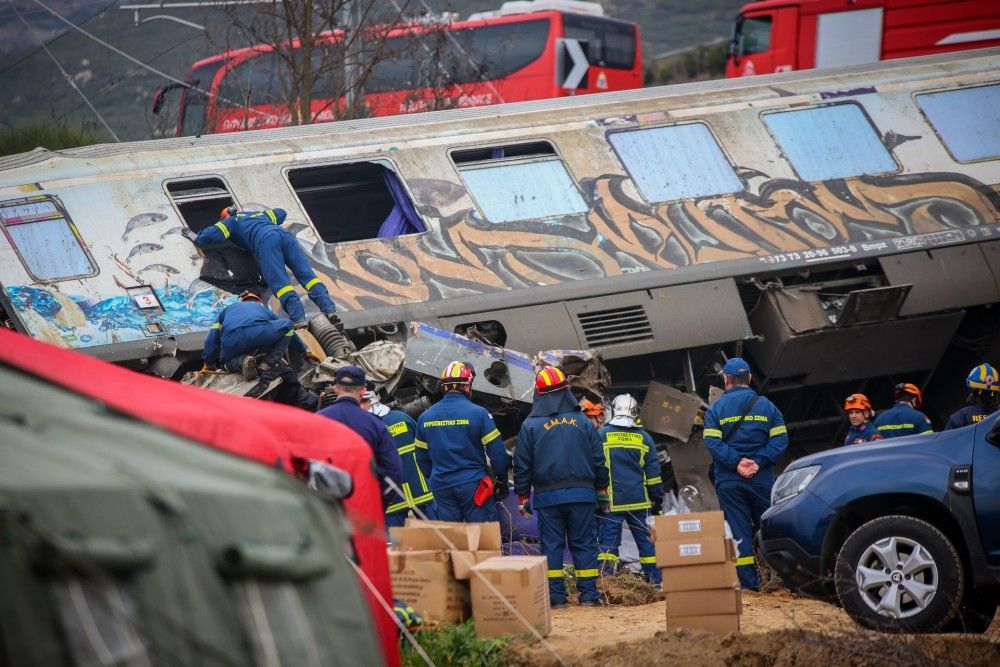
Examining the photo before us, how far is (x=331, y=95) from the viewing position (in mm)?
20516

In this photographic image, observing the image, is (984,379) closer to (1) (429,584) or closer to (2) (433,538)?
(2) (433,538)

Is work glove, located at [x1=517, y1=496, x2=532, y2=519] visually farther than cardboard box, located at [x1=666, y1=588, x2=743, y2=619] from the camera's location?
Yes

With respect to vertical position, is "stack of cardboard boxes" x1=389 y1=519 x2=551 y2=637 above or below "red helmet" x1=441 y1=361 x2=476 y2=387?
below

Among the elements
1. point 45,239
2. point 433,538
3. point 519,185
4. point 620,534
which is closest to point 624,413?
point 620,534

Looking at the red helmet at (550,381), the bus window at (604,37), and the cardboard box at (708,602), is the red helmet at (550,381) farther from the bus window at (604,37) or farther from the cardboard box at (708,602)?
the bus window at (604,37)

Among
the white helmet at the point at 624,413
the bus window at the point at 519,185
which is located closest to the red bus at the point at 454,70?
the bus window at the point at 519,185

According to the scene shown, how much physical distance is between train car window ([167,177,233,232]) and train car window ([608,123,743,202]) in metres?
4.11

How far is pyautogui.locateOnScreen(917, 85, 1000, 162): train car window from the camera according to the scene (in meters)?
14.8

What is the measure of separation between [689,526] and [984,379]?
4992 millimetres

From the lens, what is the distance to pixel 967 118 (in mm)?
14984

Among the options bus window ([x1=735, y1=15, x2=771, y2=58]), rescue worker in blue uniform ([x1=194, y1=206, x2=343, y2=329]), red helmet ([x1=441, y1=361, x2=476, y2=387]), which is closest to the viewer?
red helmet ([x1=441, y1=361, x2=476, y2=387])

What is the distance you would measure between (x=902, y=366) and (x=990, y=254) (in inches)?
59.2

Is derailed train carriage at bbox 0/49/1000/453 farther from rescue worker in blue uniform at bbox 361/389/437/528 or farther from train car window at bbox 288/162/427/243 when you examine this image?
rescue worker in blue uniform at bbox 361/389/437/528

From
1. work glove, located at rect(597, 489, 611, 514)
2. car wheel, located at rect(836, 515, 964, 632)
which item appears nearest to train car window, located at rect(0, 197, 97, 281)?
work glove, located at rect(597, 489, 611, 514)
